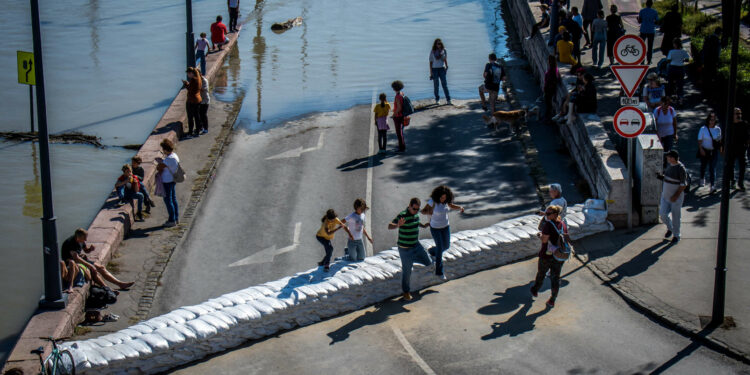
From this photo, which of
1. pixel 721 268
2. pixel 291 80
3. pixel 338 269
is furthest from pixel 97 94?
pixel 721 268

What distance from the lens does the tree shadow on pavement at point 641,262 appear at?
13750mm

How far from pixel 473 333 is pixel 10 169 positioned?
43.6ft

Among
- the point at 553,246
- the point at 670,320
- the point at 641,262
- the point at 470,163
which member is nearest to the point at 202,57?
→ the point at 470,163

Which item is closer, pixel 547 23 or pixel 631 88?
pixel 631 88

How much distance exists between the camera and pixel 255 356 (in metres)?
11.9

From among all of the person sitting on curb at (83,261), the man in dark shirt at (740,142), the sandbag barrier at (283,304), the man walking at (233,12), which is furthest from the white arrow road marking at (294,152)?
the man walking at (233,12)

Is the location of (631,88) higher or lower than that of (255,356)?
higher

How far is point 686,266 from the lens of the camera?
45.1ft

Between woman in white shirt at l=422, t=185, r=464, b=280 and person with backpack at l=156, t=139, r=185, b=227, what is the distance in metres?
5.40

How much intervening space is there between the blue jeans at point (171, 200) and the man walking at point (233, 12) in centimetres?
1869

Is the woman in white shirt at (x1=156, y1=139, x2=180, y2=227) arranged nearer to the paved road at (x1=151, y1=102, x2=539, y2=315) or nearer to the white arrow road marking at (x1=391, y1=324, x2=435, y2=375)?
the paved road at (x1=151, y1=102, x2=539, y2=315)

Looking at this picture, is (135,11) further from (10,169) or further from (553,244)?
(553,244)

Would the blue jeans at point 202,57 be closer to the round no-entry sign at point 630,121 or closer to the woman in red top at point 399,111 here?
the woman in red top at point 399,111

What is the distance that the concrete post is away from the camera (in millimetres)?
15062
